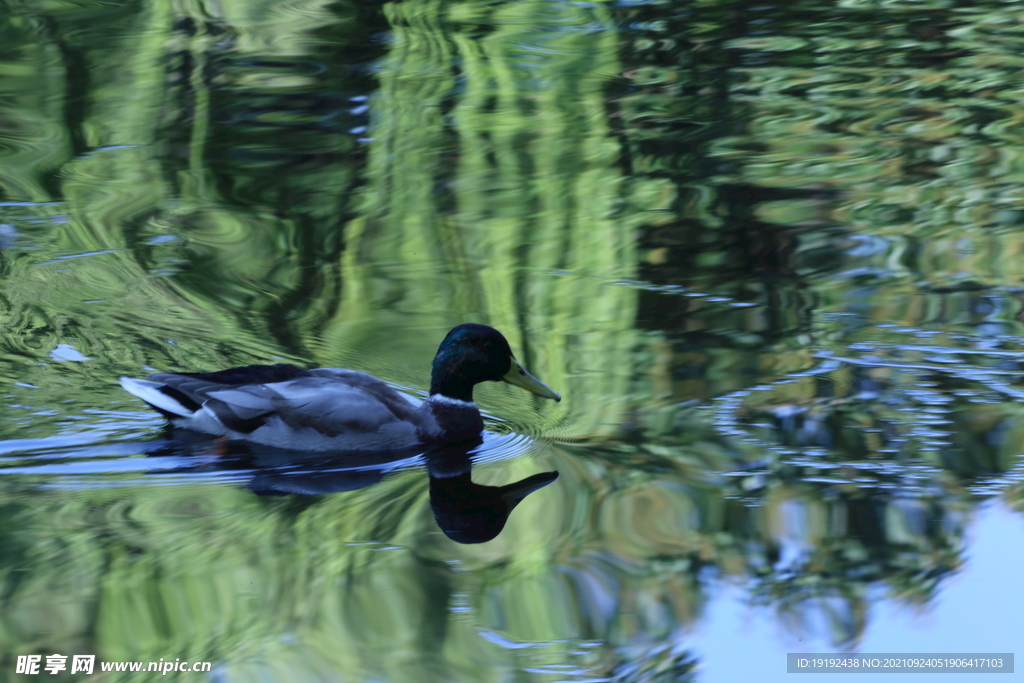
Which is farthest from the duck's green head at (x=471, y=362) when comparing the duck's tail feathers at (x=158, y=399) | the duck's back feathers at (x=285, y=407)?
the duck's tail feathers at (x=158, y=399)

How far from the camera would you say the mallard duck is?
6008 mm

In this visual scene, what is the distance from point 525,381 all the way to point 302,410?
1.11 metres

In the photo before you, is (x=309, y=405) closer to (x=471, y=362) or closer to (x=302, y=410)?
(x=302, y=410)

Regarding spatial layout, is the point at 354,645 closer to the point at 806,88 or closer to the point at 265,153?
the point at 265,153

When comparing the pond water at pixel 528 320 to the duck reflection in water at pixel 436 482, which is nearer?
the pond water at pixel 528 320

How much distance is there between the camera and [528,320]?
297 inches

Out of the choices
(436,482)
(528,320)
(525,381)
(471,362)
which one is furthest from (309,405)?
(528,320)

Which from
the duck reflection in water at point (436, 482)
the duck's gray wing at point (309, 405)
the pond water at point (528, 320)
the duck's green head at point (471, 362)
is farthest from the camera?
the duck's green head at point (471, 362)

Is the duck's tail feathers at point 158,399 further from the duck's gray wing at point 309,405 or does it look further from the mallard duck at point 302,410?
the duck's gray wing at point 309,405

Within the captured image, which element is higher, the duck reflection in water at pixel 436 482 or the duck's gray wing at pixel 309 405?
the duck's gray wing at pixel 309 405

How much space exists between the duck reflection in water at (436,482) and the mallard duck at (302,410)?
8 cm

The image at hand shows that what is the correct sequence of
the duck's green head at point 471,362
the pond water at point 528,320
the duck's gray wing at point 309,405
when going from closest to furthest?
1. the pond water at point 528,320
2. the duck's gray wing at point 309,405
3. the duck's green head at point 471,362

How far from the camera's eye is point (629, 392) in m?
6.56

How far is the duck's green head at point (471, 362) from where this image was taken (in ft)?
20.8
